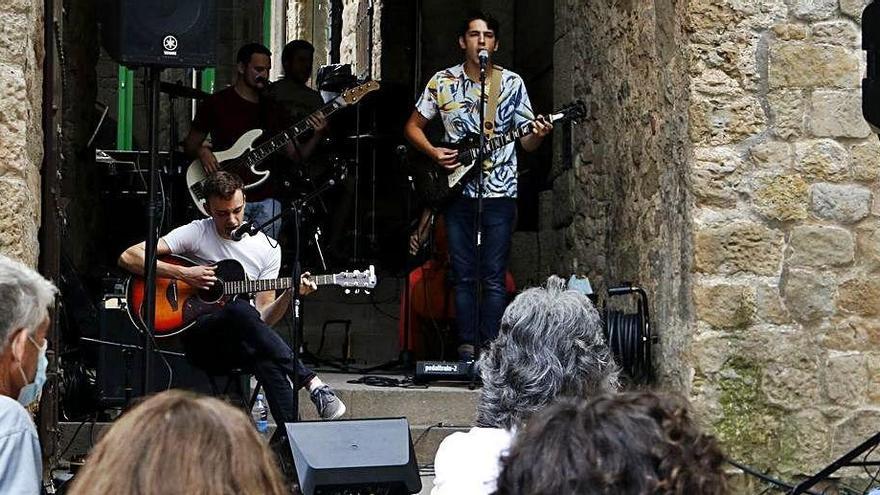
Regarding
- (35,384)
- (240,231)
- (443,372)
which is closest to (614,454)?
(35,384)

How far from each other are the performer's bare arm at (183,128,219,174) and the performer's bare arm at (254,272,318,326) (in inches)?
61.5

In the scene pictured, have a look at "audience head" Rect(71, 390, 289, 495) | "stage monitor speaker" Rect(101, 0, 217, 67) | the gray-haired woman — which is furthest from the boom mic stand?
"audience head" Rect(71, 390, 289, 495)

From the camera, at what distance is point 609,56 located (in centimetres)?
805

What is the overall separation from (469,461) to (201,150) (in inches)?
227

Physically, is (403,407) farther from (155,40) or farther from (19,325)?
(19,325)

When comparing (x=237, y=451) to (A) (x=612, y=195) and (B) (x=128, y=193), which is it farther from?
(B) (x=128, y=193)

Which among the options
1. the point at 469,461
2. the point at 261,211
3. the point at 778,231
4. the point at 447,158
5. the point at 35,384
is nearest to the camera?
the point at 469,461

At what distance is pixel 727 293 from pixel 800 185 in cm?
54

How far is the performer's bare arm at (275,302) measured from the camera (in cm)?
695

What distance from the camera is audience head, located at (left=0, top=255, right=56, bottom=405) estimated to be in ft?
11.0

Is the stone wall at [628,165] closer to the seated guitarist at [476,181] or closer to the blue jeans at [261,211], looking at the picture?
the seated guitarist at [476,181]

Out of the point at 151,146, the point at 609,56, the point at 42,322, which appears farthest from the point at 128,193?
the point at 42,322

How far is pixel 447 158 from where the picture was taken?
7.73 meters

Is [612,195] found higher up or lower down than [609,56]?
lower down
